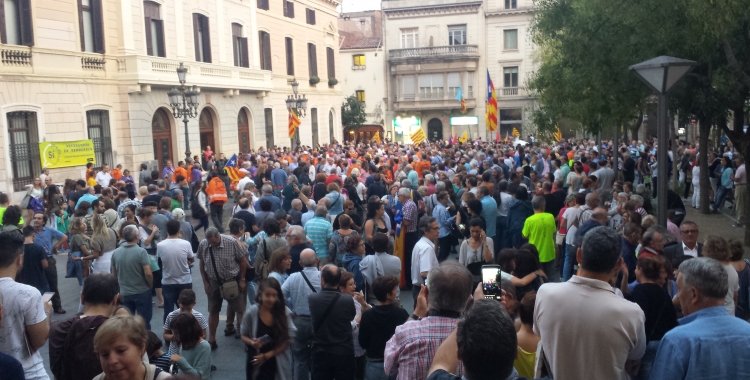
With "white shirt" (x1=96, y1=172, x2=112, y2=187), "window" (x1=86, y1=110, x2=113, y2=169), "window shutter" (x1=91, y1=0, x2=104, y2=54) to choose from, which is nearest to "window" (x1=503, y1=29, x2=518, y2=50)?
"window shutter" (x1=91, y1=0, x2=104, y2=54)

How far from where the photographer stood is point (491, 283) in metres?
4.59

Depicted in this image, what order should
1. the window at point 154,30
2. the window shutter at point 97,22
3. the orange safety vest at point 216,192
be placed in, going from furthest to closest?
the window at point 154,30, the window shutter at point 97,22, the orange safety vest at point 216,192

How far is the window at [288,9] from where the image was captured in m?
35.0

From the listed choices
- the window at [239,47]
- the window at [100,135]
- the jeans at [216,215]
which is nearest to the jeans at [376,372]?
the jeans at [216,215]

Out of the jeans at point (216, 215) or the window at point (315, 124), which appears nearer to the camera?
the jeans at point (216, 215)

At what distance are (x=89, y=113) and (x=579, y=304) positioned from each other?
21.2m

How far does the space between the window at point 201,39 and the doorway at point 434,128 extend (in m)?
26.8

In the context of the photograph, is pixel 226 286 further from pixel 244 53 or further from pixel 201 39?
pixel 244 53

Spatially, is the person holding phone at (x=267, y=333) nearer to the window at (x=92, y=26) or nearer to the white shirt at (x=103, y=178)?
the white shirt at (x=103, y=178)

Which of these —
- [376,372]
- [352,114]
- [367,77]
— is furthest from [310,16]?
[376,372]

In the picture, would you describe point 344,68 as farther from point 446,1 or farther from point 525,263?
point 525,263

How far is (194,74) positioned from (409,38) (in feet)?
92.5

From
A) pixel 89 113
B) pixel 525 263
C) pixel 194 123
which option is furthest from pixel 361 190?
pixel 194 123

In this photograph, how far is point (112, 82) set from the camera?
22391 mm
